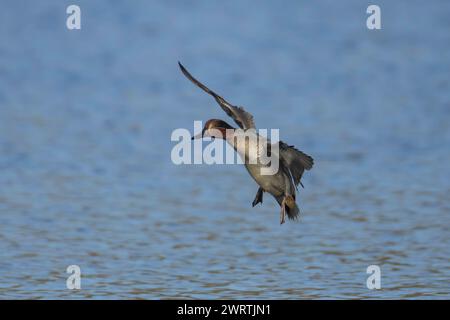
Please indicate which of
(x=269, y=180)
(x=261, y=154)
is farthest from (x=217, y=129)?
(x=269, y=180)

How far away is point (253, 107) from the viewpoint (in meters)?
17.2

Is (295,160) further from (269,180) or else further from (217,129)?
(217,129)

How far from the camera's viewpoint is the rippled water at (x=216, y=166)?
404 inches

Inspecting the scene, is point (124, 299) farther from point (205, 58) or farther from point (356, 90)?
point (205, 58)

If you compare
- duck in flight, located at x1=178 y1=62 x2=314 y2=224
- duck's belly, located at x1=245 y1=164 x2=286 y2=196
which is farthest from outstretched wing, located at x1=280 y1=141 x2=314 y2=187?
duck's belly, located at x1=245 y1=164 x2=286 y2=196

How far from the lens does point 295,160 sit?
9.13 metres

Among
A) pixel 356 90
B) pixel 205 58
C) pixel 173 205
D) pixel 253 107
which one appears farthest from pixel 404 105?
pixel 173 205

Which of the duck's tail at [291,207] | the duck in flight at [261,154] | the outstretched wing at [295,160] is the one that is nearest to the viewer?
the duck in flight at [261,154]

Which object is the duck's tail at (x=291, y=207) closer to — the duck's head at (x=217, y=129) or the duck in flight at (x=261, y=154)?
the duck in flight at (x=261, y=154)

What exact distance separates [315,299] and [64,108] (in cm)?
900

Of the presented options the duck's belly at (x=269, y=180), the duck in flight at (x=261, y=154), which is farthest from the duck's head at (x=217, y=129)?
the duck's belly at (x=269, y=180)

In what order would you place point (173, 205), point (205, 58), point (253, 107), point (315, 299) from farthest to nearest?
point (205, 58) < point (253, 107) < point (173, 205) < point (315, 299)

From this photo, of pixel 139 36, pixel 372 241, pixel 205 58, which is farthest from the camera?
pixel 139 36

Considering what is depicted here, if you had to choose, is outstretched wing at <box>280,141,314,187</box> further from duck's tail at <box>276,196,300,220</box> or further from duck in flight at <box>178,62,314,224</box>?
duck's tail at <box>276,196,300,220</box>
